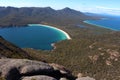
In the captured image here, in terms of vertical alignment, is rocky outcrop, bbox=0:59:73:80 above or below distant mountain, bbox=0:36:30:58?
above

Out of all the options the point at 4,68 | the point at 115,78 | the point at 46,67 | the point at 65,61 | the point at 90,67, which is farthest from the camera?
the point at 65,61

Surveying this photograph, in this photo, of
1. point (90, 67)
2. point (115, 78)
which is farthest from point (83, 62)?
point (115, 78)

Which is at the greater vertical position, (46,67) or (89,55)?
(46,67)

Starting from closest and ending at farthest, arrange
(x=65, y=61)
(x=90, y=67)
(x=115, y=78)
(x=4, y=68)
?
(x=4, y=68)
(x=115, y=78)
(x=90, y=67)
(x=65, y=61)

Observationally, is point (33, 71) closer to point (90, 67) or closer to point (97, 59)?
point (90, 67)

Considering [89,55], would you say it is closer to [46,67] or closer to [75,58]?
[75,58]

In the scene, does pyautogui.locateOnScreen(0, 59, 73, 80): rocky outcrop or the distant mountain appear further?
the distant mountain

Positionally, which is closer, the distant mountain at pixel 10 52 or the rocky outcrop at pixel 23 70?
the rocky outcrop at pixel 23 70

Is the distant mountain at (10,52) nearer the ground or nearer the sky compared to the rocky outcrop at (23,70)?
nearer the ground

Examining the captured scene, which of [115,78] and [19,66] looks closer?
[19,66]

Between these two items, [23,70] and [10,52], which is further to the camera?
[10,52]

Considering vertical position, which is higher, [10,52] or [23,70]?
[23,70]
